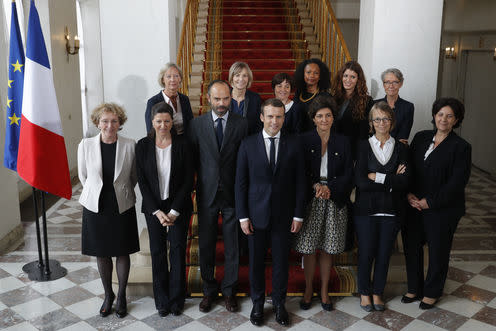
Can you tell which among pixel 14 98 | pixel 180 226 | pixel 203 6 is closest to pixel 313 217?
pixel 180 226

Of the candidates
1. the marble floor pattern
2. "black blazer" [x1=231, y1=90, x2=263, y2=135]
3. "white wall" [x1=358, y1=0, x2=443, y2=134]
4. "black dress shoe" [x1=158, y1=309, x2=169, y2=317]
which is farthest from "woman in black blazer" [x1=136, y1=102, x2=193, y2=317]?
"white wall" [x1=358, y1=0, x2=443, y2=134]

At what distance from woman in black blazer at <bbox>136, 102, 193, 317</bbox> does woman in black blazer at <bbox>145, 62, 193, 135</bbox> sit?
0.52 metres

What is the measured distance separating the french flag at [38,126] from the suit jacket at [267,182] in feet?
6.82

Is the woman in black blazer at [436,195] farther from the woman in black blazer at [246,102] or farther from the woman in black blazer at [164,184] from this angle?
the woman in black blazer at [164,184]

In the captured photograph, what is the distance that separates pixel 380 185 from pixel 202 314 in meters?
1.89

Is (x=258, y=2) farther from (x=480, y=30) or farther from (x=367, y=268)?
(x=367, y=268)

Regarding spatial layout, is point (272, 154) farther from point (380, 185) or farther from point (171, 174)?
point (380, 185)

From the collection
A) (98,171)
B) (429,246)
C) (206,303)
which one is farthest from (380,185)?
(98,171)

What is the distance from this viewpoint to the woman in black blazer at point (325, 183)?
13.8 ft

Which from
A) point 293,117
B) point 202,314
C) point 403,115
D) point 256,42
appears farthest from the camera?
point 256,42

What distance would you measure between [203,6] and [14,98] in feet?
20.4

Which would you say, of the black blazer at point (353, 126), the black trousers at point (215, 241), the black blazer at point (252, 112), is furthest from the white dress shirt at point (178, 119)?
the black blazer at point (353, 126)

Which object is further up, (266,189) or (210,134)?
(210,134)

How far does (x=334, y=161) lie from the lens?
424cm
